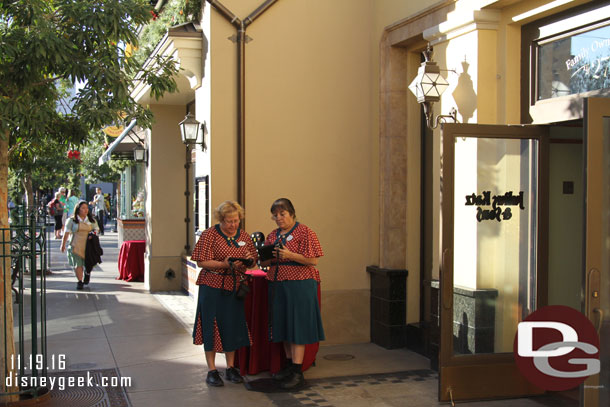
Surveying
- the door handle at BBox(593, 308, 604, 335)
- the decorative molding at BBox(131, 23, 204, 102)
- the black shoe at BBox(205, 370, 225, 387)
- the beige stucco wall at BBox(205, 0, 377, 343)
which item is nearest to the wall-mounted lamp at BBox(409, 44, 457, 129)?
the beige stucco wall at BBox(205, 0, 377, 343)

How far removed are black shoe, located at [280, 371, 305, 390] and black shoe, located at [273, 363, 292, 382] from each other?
5 cm

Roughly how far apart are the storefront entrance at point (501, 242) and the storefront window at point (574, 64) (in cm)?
42

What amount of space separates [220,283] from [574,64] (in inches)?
145

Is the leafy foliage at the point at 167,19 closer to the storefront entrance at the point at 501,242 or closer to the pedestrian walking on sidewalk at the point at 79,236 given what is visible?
the pedestrian walking on sidewalk at the point at 79,236

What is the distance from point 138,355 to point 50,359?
0.94 metres

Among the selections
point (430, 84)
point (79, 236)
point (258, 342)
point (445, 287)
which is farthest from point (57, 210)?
point (445, 287)

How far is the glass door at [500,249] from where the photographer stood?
629 centimetres

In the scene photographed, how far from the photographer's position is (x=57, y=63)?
18.8 feet

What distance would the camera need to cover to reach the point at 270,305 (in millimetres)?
7043

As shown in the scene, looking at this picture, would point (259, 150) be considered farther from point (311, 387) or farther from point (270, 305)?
point (311, 387)

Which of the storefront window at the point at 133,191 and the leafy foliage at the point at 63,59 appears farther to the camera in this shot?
the storefront window at the point at 133,191

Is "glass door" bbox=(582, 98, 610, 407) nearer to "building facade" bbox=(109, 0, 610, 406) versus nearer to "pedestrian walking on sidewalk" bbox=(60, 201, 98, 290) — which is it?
"building facade" bbox=(109, 0, 610, 406)

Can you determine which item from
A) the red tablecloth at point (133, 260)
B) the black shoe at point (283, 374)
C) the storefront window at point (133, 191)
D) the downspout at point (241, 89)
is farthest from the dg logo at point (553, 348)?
the storefront window at point (133, 191)

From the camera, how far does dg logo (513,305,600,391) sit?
18.6 feet
